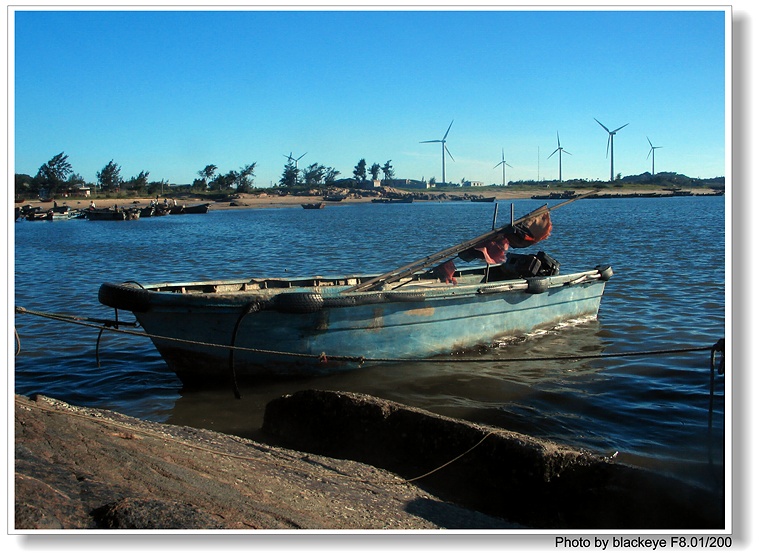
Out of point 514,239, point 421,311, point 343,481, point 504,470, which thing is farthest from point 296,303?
point 514,239

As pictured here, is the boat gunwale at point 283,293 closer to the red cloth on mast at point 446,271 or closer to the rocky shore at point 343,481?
the red cloth on mast at point 446,271

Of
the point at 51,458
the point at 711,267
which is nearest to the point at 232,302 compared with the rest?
the point at 51,458

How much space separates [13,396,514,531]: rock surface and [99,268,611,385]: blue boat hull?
2004mm

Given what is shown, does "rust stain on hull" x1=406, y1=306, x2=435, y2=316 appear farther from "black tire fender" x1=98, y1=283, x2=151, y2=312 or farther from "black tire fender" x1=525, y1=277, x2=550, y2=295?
"black tire fender" x1=98, y1=283, x2=151, y2=312

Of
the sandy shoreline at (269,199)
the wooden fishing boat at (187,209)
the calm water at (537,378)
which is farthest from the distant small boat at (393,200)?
the calm water at (537,378)

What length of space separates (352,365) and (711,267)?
15.6 metres

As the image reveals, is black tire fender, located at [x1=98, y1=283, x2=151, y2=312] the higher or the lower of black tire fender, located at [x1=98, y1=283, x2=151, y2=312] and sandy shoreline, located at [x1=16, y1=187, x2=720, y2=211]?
the lower

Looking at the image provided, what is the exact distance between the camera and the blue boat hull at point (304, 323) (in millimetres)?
8773

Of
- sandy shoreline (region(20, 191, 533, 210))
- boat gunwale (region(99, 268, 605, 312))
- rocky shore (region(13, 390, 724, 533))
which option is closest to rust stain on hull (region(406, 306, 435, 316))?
boat gunwale (region(99, 268, 605, 312))

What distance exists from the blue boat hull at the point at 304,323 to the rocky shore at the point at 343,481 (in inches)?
68.8

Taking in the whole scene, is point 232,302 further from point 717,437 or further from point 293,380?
point 717,437

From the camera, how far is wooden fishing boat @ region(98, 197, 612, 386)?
8.80 metres

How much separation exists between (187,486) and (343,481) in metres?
1.36
